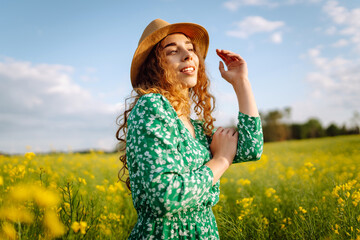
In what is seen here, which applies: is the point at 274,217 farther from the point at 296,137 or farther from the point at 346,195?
the point at 296,137

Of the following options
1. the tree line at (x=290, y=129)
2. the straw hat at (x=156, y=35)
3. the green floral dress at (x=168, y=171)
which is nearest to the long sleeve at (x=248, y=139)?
the green floral dress at (x=168, y=171)

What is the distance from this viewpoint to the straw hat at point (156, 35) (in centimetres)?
176

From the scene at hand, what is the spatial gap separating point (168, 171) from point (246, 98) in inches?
30.9

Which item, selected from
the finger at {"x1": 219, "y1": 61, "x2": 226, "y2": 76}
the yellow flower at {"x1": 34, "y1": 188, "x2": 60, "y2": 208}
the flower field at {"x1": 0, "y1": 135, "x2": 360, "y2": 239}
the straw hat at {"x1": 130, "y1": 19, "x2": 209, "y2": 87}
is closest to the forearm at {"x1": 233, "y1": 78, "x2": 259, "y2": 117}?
the finger at {"x1": 219, "y1": 61, "x2": 226, "y2": 76}

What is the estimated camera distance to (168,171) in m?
1.12

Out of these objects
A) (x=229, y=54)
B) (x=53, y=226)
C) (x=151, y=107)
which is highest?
(x=229, y=54)

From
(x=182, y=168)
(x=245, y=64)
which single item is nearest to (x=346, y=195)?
(x=245, y=64)

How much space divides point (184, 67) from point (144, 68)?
0.42m

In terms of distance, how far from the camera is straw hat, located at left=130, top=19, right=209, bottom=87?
176cm

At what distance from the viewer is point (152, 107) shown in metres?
1.25

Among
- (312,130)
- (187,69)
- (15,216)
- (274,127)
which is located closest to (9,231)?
(15,216)

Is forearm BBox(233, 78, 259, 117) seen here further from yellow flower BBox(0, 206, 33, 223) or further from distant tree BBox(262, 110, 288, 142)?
distant tree BBox(262, 110, 288, 142)

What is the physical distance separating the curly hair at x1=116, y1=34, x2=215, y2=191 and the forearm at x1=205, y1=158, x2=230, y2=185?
15.2 inches

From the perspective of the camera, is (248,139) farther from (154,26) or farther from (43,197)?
(43,197)
